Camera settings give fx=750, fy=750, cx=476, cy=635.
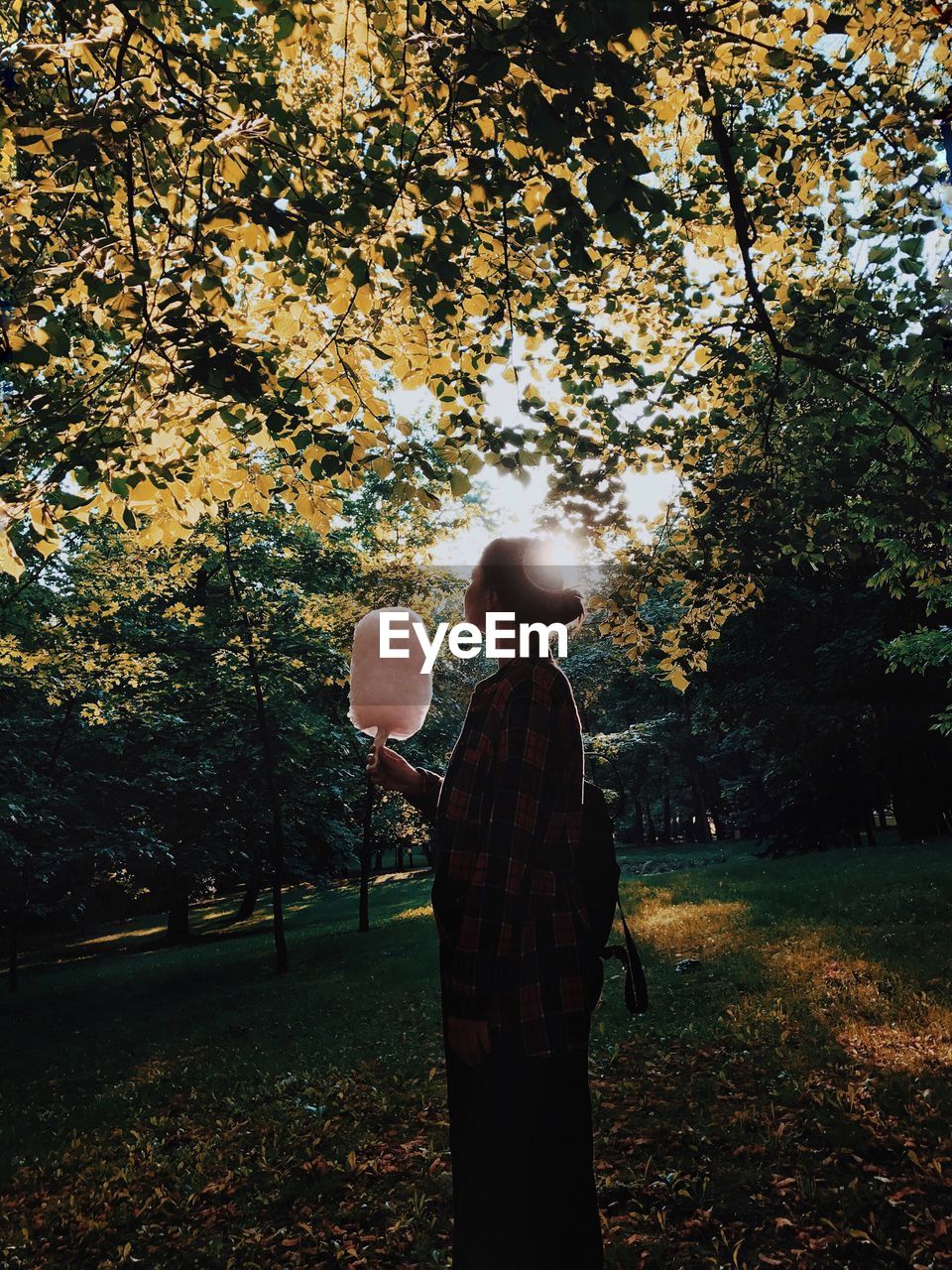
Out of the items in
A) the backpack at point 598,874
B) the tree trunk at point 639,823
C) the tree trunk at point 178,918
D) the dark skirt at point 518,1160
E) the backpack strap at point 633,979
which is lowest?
the tree trunk at point 639,823

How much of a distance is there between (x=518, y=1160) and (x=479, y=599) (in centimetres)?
179

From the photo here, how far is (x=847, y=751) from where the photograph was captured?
861 inches

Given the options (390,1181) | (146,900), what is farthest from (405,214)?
(146,900)

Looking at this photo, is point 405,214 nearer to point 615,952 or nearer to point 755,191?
point 755,191

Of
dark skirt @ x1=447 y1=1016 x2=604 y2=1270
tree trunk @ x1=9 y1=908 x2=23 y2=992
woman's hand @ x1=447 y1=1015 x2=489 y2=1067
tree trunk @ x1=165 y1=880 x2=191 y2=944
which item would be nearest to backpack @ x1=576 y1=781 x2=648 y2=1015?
dark skirt @ x1=447 y1=1016 x2=604 y2=1270

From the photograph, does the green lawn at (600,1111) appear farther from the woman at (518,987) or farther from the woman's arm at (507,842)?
the woman's arm at (507,842)

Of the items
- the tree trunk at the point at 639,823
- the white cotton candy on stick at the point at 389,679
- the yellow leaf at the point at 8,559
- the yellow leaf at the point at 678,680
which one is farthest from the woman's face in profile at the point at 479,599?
the tree trunk at the point at 639,823

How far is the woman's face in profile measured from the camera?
108 inches

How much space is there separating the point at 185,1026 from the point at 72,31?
475 inches

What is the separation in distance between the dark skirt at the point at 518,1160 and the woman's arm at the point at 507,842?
25 cm

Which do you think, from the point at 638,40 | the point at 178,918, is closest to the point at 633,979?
the point at 638,40

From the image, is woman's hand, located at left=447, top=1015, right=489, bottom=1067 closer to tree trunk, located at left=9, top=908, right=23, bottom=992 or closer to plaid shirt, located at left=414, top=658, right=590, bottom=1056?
plaid shirt, located at left=414, top=658, right=590, bottom=1056

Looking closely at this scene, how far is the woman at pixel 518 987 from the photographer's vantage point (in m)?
2.21

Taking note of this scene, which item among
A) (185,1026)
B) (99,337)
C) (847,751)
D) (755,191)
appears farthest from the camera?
(847,751)
